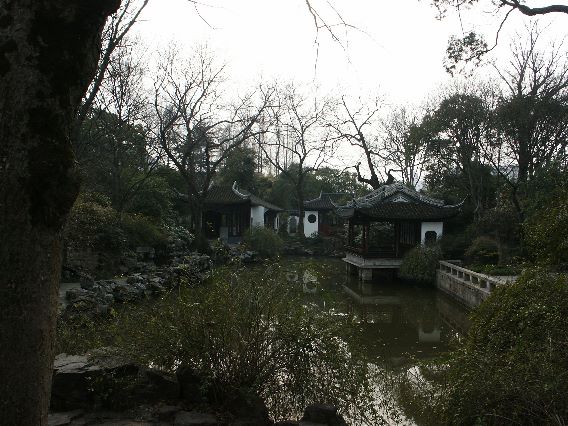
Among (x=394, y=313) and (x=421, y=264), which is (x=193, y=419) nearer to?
(x=394, y=313)

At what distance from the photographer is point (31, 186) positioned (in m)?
1.60

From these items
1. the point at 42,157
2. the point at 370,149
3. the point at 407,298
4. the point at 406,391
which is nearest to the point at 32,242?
the point at 42,157

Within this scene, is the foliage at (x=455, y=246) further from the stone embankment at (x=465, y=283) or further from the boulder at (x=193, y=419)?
the boulder at (x=193, y=419)

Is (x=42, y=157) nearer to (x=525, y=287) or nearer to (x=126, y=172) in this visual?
(x=525, y=287)

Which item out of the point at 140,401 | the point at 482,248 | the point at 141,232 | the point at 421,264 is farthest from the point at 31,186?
the point at 482,248

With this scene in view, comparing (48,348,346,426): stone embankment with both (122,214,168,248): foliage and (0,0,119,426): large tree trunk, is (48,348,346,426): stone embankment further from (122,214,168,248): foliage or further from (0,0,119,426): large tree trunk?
(122,214,168,248): foliage

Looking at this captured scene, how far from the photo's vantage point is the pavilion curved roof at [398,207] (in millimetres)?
18688

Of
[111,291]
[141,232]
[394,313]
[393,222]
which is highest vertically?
[393,222]

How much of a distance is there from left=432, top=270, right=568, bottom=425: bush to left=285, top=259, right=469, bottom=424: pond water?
Answer: 798 mm

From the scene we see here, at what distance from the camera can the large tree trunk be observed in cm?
155

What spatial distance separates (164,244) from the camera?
1725cm

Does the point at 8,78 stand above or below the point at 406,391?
above

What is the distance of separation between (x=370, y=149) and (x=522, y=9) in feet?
69.1

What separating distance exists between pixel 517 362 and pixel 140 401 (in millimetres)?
2904
